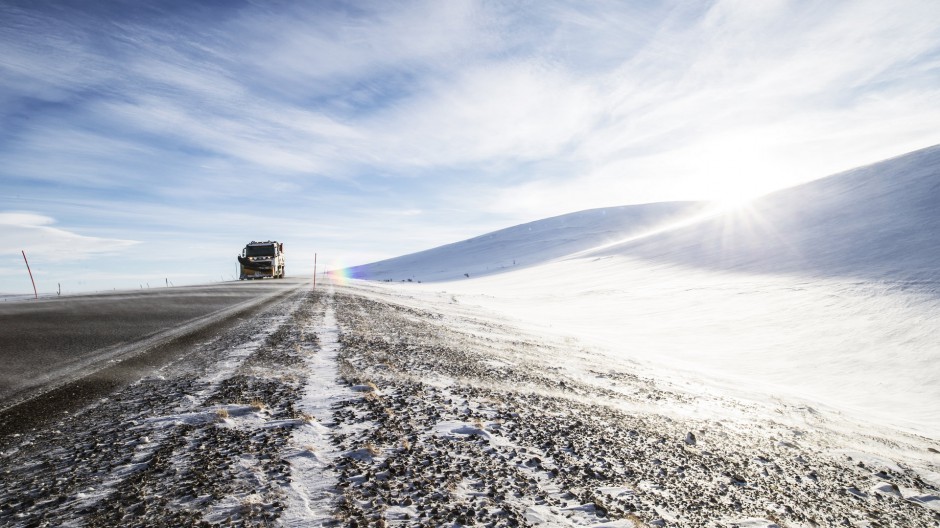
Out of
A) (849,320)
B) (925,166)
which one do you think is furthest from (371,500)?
(925,166)

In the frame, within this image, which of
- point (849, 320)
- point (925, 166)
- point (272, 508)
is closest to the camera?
point (272, 508)

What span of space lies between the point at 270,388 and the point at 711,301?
118 ft

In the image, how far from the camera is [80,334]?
10.4m

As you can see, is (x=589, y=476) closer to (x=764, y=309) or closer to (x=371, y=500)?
(x=371, y=500)

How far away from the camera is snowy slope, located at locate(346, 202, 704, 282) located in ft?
390

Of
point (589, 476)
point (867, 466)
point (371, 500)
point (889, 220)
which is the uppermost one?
point (889, 220)

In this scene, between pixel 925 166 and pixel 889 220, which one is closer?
pixel 889 220

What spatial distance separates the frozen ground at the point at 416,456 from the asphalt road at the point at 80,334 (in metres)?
1.54

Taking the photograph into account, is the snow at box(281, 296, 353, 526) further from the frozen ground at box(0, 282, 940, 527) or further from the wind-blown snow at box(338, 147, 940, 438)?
the wind-blown snow at box(338, 147, 940, 438)

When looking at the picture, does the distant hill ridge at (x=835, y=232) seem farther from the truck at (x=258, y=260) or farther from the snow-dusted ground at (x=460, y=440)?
the truck at (x=258, y=260)

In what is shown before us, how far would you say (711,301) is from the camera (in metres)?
33.9

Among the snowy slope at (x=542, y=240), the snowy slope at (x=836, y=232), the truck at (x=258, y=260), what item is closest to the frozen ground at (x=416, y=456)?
the snowy slope at (x=836, y=232)

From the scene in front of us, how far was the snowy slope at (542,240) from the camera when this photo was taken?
119m

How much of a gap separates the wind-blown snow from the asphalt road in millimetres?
14829
